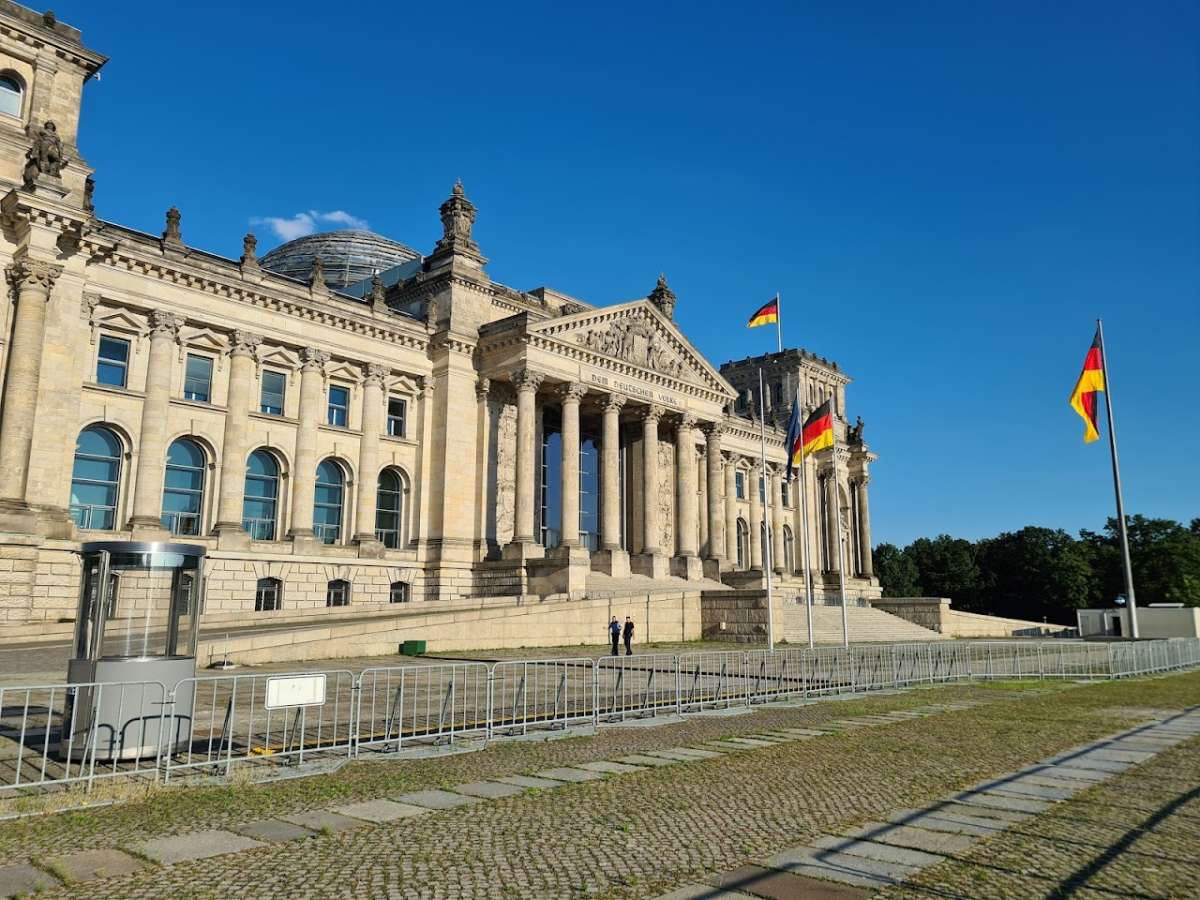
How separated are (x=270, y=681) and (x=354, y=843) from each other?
4239mm

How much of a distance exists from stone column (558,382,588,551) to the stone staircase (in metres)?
12.1

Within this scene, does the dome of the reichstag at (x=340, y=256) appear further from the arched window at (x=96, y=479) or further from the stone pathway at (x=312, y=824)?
the stone pathway at (x=312, y=824)

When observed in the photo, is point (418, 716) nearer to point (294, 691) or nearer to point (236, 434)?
point (294, 691)

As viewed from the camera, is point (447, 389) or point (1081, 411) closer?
point (1081, 411)

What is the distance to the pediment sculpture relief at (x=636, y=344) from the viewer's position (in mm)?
52125

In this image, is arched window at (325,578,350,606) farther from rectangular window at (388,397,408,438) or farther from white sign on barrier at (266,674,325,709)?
white sign on barrier at (266,674,325,709)

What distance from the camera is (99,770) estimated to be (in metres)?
11.3

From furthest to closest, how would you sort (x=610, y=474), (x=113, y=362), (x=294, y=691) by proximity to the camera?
(x=610, y=474) → (x=113, y=362) → (x=294, y=691)

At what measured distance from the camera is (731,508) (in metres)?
73.4

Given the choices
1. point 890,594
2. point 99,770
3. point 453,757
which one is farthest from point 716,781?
point 890,594

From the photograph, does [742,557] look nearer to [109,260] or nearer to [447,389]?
[447,389]

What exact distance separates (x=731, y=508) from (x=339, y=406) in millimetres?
37717

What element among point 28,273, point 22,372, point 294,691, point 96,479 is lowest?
point 294,691

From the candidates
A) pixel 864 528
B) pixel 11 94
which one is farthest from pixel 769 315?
pixel 864 528
